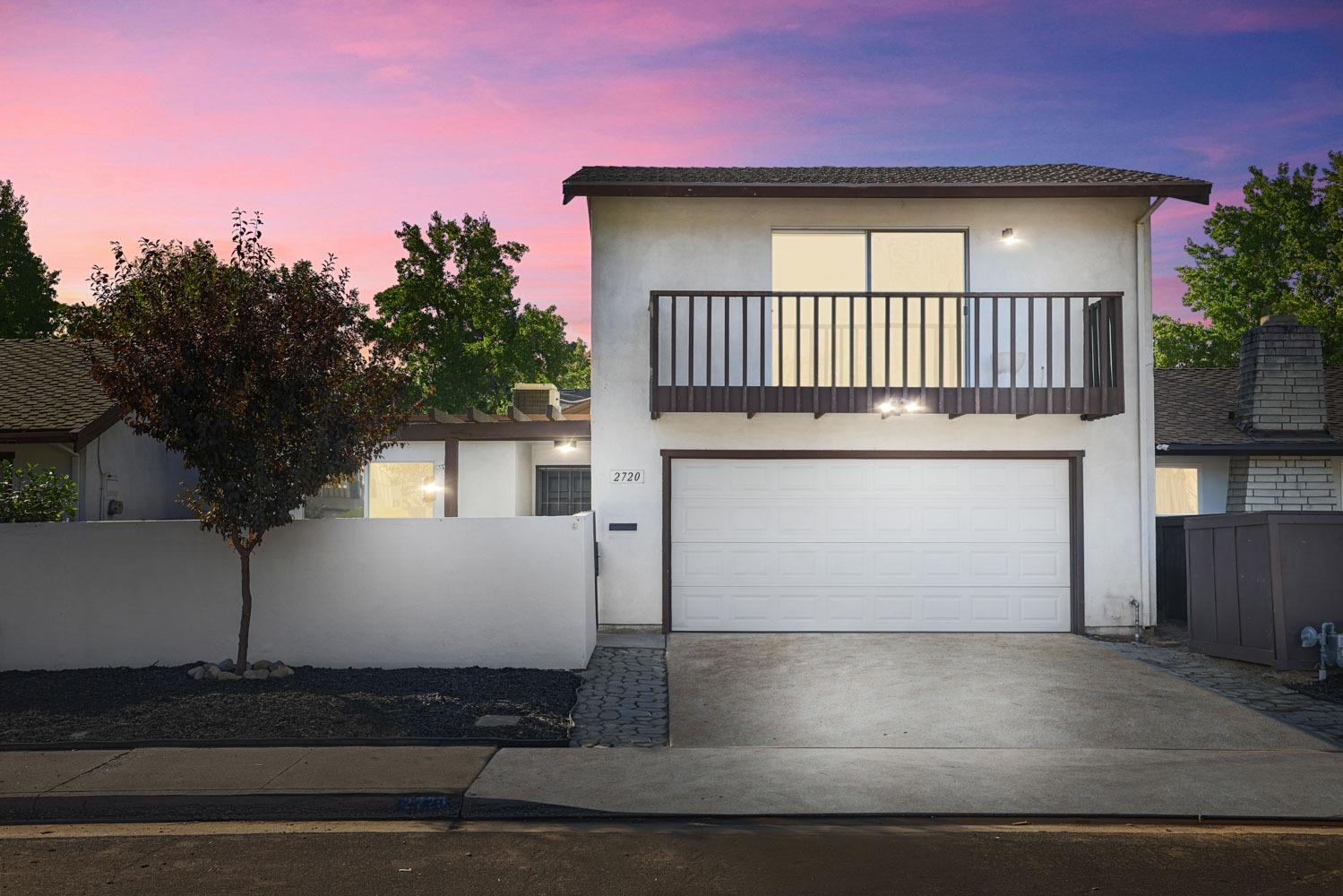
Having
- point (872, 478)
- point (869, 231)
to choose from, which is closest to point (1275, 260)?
point (869, 231)

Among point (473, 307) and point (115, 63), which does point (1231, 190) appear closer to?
point (473, 307)

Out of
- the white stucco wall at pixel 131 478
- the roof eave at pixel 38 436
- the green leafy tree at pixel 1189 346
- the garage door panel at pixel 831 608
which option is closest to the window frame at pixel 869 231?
the garage door panel at pixel 831 608

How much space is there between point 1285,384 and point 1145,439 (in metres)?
6.04

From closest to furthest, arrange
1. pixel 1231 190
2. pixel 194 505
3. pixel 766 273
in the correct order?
pixel 194 505 < pixel 766 273 < pixel 1231 190

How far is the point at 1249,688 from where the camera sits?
9773 mm

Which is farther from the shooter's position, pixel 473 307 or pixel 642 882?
pixel 473 307

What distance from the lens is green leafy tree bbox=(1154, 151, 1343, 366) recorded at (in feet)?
97.5

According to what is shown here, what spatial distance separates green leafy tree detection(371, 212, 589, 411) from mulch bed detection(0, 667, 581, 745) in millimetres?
29397

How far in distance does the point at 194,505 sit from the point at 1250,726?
9465mm

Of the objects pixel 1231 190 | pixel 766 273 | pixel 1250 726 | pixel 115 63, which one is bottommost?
pixel 1250 726

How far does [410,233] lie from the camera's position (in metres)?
40.1

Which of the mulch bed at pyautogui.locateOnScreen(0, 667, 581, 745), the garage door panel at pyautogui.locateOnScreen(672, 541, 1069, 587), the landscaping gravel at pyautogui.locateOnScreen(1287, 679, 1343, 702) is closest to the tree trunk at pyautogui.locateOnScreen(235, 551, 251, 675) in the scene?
the mulch bed at pyautogui.locateOnScreen(0, 667, 581, 745)

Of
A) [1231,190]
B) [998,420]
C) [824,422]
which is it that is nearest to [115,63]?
[824,422]

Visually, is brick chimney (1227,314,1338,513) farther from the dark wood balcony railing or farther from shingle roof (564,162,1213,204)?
the dark wood balcony railing
